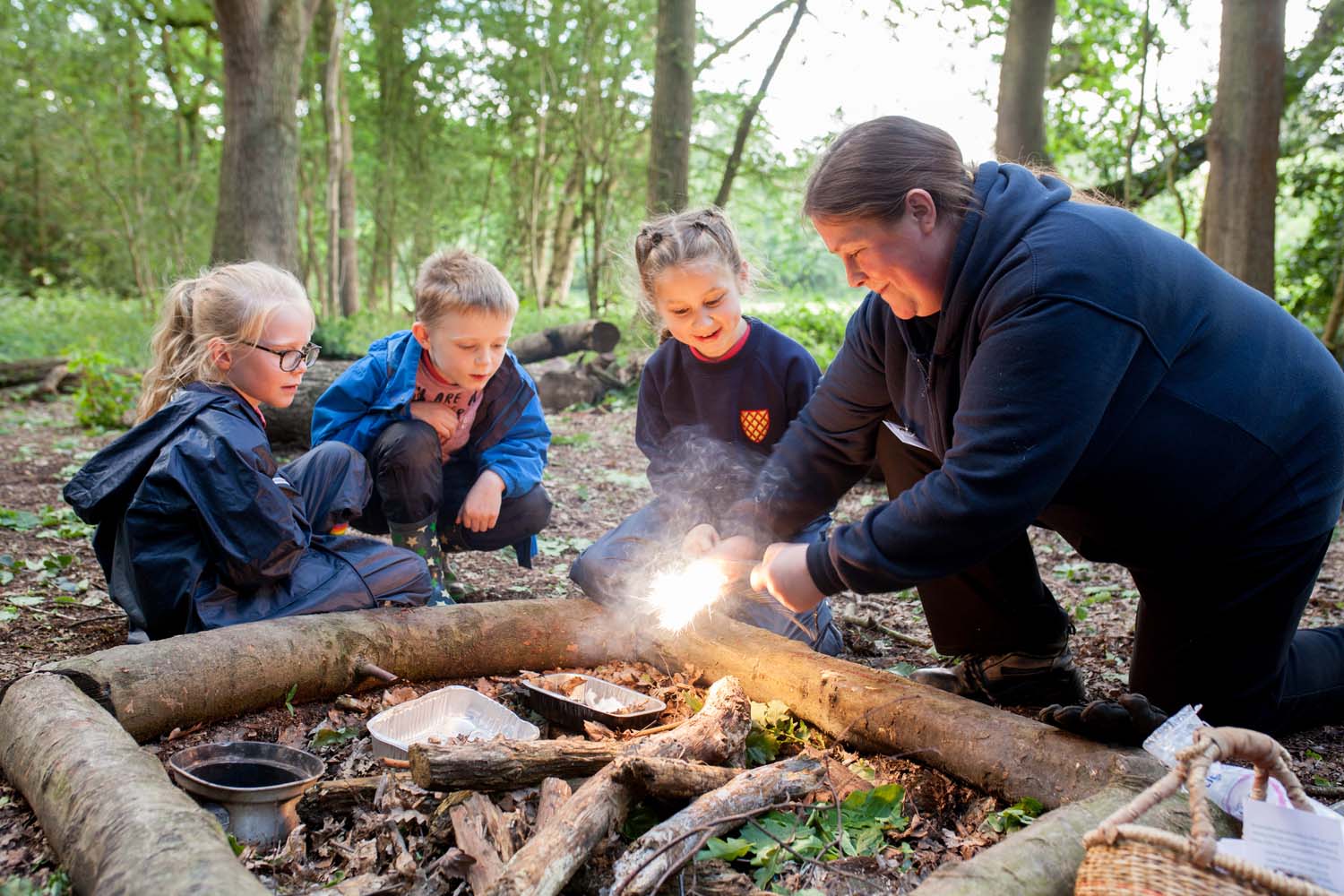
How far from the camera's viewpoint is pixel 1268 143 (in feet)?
21.1

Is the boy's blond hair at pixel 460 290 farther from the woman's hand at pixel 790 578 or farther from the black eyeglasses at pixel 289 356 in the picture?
the woman's hand at pixel 790 578

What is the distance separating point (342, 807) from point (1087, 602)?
3174mm

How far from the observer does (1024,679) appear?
2775 mm

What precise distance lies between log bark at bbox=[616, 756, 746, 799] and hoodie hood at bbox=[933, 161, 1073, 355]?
1.15m

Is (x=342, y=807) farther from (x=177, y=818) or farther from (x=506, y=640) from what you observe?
(x=506, y=640)

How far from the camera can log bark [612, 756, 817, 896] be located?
69.1 inches

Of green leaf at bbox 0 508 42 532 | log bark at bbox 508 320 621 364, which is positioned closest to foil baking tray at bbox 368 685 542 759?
green leaf at bbox 0 508 42 532

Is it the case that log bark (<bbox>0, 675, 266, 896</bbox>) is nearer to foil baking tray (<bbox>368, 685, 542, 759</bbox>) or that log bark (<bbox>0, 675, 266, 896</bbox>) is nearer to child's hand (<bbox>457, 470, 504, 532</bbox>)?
foil baking tray (<bbox>368, 685, 542, 759</bbox>)

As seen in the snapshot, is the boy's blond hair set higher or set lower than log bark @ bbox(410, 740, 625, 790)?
higher

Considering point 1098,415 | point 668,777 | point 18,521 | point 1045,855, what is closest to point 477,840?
point 668,777

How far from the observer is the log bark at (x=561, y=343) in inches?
406

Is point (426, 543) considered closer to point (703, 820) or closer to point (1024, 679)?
point (703, 820)

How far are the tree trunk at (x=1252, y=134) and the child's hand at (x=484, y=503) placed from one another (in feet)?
17.6

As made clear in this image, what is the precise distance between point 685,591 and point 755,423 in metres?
0.89
